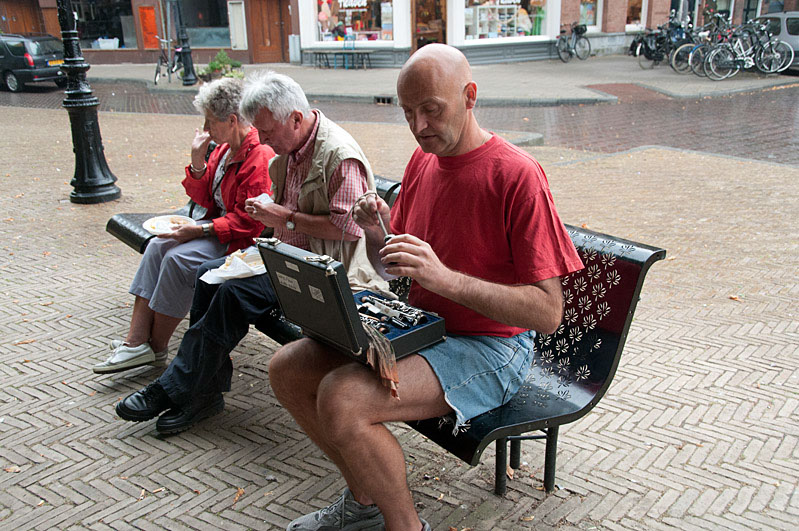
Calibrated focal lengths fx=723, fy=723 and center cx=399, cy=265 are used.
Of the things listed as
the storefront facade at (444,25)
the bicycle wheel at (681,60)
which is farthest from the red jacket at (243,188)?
the storefront facade at (444,25)

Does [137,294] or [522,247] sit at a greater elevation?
[522,247]

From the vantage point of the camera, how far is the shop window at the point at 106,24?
24953 mm

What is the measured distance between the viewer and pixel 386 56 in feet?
71.9

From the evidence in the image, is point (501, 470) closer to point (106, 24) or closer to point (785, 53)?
point (785, 53)

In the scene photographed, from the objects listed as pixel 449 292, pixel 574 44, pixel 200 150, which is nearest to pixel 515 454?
pixel 449 292

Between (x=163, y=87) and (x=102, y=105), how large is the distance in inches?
111

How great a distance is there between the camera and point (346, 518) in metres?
2.49

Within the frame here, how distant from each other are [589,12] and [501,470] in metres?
23.8

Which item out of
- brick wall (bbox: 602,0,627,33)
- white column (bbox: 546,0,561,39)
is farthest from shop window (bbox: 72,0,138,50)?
brick wall (bbox: 602,0,627,33)

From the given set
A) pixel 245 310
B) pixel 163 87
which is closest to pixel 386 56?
pixel 163 87

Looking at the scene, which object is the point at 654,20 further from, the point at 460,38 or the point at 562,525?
the point at 562,525

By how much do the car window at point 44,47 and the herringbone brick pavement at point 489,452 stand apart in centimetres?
1421

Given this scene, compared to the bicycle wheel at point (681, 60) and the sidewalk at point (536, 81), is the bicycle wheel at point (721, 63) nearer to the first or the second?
the sidewalk at point (536, 81)

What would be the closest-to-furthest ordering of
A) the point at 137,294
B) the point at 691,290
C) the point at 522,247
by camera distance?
the point at 522,247, the point at 137,294, the point at 691,290
